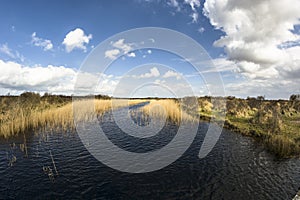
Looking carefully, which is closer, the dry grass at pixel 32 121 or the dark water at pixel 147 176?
the dark water at pixel 147 176

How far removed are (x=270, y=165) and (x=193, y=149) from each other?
15.0 feet

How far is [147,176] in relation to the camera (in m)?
Result: 9.48

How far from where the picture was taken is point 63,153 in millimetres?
12148

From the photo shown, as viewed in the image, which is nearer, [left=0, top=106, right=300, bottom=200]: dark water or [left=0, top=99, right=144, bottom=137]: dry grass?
[left=0, top=106, right=300, bottom=200]: dark water

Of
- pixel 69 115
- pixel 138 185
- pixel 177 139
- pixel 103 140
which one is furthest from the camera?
pixel 69 115

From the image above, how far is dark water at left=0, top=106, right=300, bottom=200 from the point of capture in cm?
801

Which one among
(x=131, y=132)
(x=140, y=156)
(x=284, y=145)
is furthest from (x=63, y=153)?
(x=284, y=145)

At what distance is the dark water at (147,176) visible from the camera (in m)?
8.01

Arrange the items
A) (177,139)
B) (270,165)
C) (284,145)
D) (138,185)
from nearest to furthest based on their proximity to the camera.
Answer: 1. (138,185)
2. (270,165)
3. (284,145)
4. (177,139)

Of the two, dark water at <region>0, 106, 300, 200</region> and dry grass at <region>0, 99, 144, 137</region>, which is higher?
dry grass at <region>0, 99, 144, 137</region>

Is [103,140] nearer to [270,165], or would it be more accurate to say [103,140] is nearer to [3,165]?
[3,165]

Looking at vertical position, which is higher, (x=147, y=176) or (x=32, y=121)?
(x=32, y=121)

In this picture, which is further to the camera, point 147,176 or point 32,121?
point 32,121

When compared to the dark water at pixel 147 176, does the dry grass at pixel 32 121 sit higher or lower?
higher
